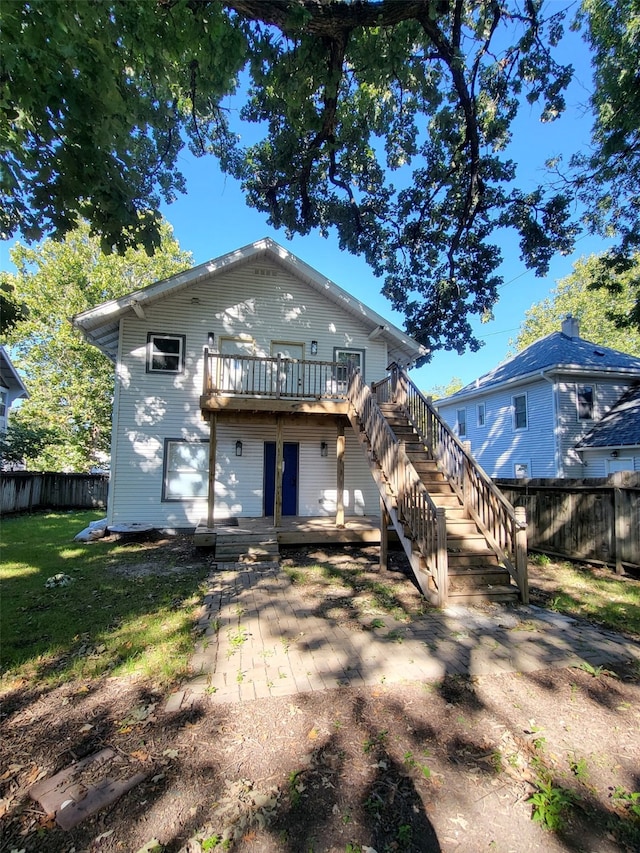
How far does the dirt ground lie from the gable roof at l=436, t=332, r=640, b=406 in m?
13.4

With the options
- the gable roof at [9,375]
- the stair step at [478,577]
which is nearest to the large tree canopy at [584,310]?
the stair step at [478,577]

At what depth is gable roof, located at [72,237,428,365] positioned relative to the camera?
10039 millimetres

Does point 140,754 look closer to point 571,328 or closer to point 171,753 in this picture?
point 171,753

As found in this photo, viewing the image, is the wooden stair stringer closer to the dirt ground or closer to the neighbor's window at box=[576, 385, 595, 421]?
the dirt ground

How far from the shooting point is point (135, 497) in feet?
33.6

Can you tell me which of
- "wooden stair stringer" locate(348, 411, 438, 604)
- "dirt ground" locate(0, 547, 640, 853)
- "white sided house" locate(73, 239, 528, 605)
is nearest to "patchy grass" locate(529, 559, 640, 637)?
"wooden stair stringer" locate(348, 411, 438, 604)

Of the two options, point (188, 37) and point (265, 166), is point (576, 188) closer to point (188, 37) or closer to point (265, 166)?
point (265, 166)

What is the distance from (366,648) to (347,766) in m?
1.60

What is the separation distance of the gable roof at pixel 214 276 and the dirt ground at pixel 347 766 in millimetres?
8868

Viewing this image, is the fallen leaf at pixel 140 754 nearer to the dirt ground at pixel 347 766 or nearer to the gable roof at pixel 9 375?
the dirt ground at pixel 347 766

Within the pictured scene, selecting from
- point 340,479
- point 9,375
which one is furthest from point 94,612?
point 9,375

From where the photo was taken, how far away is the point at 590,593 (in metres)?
5.84

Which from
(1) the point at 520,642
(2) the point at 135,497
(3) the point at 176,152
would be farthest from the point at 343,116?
(1) the point at 520,642

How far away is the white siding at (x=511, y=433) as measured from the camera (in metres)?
14.9
